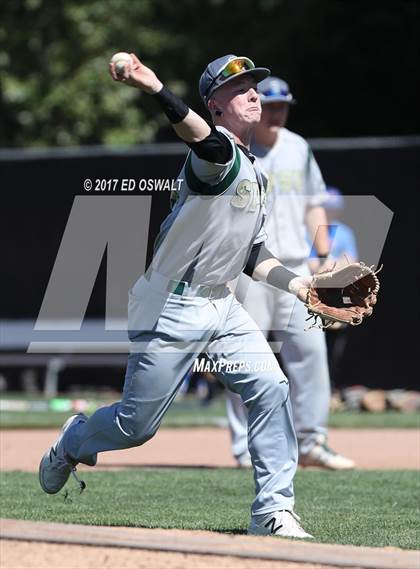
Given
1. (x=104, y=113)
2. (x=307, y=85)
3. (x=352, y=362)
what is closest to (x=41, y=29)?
(x=104, y=113)

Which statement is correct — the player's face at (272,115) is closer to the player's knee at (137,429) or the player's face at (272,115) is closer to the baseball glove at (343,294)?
the baseball glove at (343,294)

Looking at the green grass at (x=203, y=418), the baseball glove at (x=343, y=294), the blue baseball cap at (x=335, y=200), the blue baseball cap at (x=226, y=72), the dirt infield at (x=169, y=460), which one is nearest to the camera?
the dirt infield at (x=169, y=460)

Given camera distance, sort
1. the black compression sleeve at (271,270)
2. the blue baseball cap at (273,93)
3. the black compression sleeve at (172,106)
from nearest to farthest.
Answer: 1. the black compression sleeve at (172,106)
2. the black compression sleeve at (271,270)
3. the blue baseball cap at (273,93)

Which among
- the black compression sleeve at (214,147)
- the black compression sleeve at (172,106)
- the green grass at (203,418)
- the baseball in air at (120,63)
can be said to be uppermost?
the baseball in air at (120,63)

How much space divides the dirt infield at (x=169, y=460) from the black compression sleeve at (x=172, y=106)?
166 centimetres

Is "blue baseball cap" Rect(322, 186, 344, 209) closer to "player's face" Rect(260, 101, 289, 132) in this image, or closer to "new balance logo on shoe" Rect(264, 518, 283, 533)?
"player's face" Rect(260, 101, 289, 132)

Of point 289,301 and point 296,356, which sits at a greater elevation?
point 289,301

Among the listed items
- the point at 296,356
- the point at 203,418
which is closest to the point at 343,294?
the point at 296,356

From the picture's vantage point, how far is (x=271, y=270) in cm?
611

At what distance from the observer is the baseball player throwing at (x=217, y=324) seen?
5629mm

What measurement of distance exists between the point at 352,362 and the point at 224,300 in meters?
8.92

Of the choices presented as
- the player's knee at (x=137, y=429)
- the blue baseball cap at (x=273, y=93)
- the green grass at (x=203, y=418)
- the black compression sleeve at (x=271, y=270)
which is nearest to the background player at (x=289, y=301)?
the blue baseball cap at (x=273, y=93)

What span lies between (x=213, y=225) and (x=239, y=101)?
615 millimetres

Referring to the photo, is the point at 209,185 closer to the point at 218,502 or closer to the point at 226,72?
the point at 226,72
